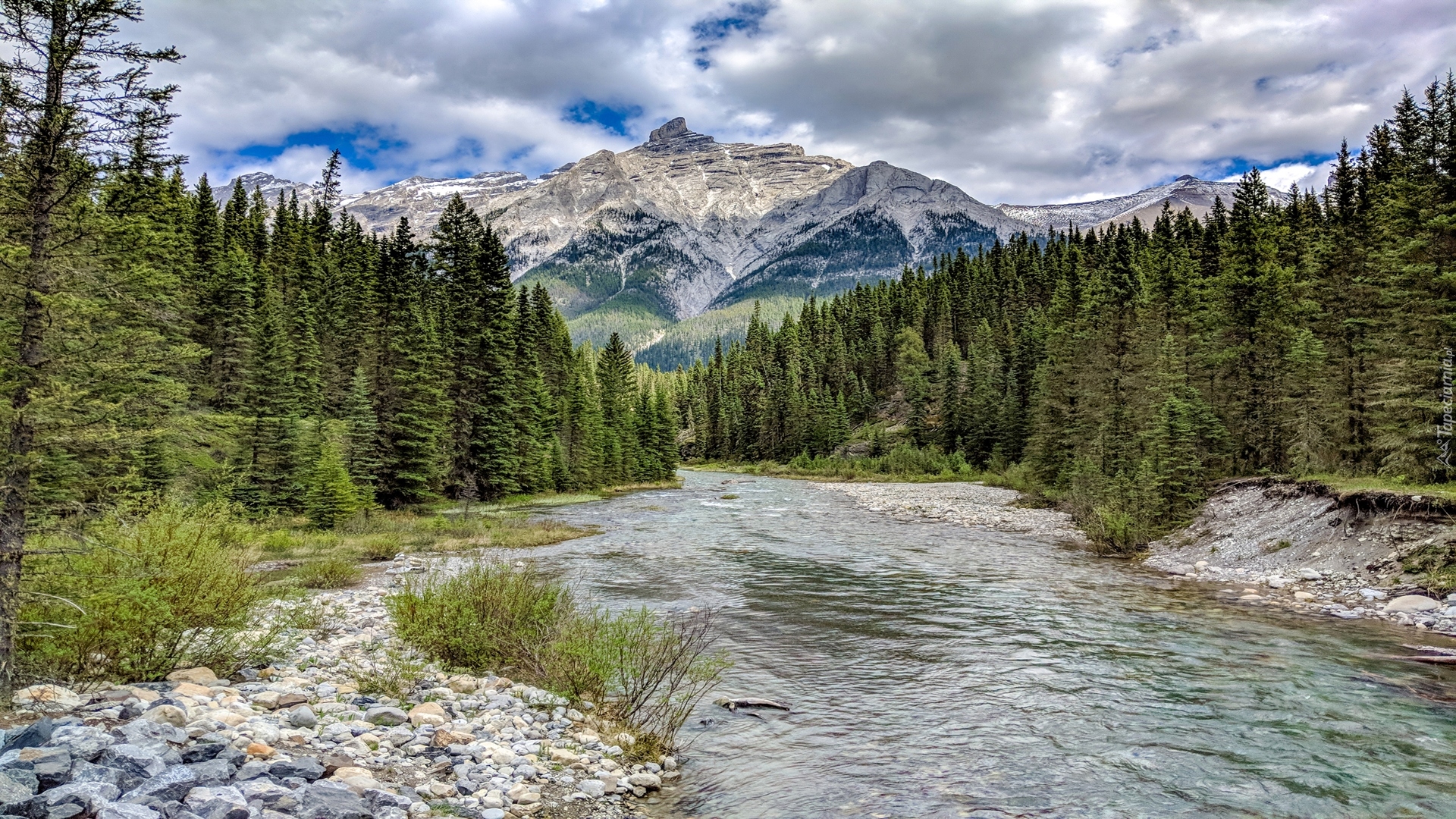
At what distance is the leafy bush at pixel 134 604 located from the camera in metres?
7.30

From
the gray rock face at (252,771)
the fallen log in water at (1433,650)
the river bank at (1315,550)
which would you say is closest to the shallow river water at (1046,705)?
the fallen log in water at (1433,650)

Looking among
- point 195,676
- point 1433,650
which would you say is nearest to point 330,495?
point 195,676

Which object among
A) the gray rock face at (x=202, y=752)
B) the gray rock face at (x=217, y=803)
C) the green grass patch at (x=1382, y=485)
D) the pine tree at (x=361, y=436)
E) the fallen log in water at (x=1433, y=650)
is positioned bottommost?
the fallen log in water at (x=1433, y=650)

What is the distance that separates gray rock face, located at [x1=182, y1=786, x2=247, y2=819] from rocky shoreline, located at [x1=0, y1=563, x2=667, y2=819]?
0.04ft

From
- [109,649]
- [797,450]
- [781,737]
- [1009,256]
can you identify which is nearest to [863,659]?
[781,737]

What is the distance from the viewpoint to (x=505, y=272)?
44812 millimetres

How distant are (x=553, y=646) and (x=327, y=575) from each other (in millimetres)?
11771

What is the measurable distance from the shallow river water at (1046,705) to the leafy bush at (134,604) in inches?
244

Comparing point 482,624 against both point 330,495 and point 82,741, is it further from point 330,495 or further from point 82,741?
point 330,495

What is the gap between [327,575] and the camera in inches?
723

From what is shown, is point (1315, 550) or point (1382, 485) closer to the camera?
point (1315, 550)

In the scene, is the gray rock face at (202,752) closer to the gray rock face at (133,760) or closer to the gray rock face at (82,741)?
the gray rock face at (133,760)

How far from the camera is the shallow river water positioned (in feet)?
25.1

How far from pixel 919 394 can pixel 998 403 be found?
518 inches
